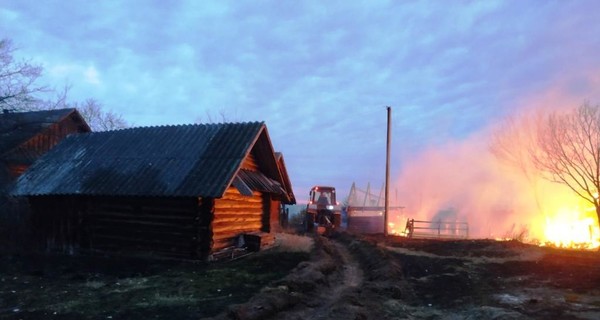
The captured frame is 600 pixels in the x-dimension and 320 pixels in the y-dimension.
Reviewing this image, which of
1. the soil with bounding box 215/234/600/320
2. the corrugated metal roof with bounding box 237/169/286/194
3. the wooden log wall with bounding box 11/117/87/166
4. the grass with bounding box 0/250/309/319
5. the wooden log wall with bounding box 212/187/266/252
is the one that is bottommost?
the grass with bounding box 0/250/309/319

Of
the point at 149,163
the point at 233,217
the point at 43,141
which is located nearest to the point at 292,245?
the point at 233,217

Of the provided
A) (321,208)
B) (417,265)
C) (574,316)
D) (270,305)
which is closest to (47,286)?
(270,305)

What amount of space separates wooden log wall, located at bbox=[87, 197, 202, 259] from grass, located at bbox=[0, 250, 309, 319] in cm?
65

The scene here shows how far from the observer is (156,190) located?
16.8 metres

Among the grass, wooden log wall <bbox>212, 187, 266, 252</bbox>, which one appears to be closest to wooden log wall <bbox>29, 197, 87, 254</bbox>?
the grass

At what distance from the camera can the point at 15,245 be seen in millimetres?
20906

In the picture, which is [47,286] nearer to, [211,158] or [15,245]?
[211,158]

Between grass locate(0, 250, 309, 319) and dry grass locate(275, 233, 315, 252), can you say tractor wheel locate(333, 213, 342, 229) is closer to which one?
dry grass locate(275, 233, 315, 252)

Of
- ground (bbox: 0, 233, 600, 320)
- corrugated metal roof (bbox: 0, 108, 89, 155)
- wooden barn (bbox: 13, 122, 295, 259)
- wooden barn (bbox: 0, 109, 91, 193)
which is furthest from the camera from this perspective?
corrugated metal roof (bbox: 0, 108, 89, 155)

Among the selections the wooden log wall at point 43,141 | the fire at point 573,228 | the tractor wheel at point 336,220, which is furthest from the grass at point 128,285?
the fire at point 573,228

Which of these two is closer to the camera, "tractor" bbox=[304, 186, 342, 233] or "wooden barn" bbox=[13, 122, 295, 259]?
"wooden barn" bbox=[13, 122, 295, 259]

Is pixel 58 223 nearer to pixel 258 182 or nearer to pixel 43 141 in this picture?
pixel 258 182

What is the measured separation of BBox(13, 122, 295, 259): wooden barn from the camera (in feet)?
55.4

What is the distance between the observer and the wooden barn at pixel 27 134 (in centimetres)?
2722
